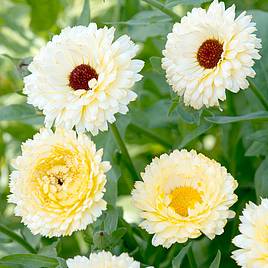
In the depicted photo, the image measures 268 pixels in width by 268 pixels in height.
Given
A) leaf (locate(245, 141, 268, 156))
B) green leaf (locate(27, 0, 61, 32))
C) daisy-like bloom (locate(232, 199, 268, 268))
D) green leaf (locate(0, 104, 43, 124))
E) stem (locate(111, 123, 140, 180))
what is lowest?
daisy-like bloom (locate(232, 199, 268, 268))

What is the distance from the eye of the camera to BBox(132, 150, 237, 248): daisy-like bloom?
2.23ft

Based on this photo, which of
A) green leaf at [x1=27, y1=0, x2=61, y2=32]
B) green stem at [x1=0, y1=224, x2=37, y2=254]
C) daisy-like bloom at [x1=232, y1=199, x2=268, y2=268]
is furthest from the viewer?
green leaf at [x1=27, y1=0, x2=61, y2=32]

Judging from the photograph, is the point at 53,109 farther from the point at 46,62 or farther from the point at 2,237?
the point at 2,237

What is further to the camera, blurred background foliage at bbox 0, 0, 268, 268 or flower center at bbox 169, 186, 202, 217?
blurred background foliage at bbox 0, 0, 268, 268

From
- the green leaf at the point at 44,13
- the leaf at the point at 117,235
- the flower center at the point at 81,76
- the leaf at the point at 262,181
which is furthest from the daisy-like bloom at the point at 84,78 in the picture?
the green leaf at the point at 44,13

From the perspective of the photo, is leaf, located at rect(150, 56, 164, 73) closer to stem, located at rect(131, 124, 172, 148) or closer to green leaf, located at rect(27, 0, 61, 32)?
stem, located at rect(131, 124, 172, 148)

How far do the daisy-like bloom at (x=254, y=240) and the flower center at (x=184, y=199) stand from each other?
0.23 ft

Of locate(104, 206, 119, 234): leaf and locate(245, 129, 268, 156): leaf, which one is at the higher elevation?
locate(245, 129, 268, 156): leaf

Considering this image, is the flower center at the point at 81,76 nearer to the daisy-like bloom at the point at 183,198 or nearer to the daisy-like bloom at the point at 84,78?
the daisy-like bloom at the point at 84,78

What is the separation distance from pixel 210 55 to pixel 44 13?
58 centimetres

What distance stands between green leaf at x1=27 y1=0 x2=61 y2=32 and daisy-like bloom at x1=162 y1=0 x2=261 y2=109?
21.3 inches

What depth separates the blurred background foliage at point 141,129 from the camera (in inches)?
32.0

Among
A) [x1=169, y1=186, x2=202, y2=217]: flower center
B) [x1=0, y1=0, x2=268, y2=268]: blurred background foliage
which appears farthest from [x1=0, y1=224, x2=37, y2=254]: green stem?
[x1=169, y1=186, x2=202, y2=217]: flower center

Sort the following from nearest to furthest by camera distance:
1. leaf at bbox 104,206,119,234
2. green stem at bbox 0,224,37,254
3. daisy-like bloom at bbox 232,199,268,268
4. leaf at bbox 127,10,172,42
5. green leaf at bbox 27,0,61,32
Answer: daisy-like bloom at bbox 232,199,268,268 → leaf at bbox 104,206,119,234 → green stem at bbox 0,224,37,254 → leaf at bbox 127,10,172,42 → green leaf at bbox 27,0,61,32
